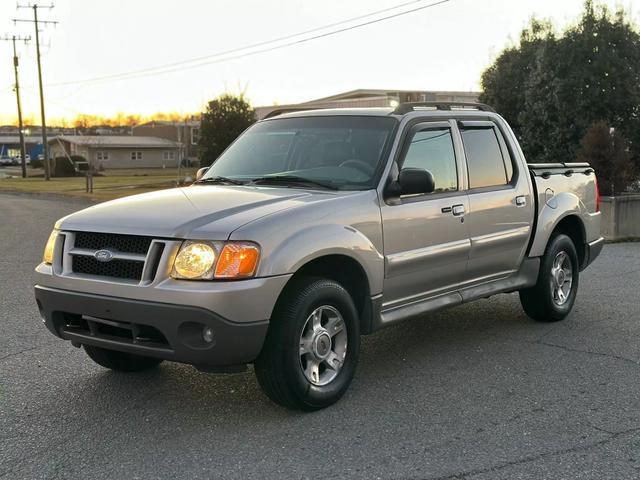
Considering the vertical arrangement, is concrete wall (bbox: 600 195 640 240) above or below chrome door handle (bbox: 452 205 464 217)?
below

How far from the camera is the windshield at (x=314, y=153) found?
5.31 meters

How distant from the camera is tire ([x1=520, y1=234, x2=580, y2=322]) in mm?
6840

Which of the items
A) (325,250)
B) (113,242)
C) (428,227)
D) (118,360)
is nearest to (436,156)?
(428,227)

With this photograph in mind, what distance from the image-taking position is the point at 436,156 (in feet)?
18.9

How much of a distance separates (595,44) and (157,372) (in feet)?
77.4

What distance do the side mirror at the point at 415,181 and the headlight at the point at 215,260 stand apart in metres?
1.34

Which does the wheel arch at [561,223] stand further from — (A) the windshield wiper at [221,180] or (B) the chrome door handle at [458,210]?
(A) the windshield wiper at [221,180]

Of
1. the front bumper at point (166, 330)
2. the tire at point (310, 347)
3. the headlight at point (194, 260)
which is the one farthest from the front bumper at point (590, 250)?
the headlight at point (194, 260)

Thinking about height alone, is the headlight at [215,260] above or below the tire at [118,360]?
above

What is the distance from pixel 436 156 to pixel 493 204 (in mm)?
712

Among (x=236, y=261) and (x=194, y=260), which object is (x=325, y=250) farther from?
(x=194, y=260)

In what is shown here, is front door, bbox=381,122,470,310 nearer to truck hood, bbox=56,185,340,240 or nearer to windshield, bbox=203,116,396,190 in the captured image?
windshield, bbox=203,116,396,190

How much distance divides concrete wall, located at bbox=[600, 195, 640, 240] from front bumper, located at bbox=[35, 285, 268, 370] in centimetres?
1103

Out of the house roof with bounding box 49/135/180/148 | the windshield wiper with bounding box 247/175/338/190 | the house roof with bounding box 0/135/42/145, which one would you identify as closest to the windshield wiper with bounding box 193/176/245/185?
the windshield wiper with bounding box 247/175/338/190
